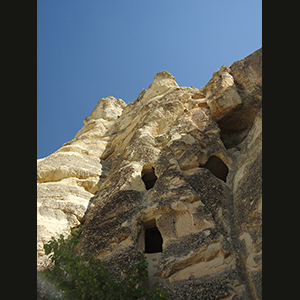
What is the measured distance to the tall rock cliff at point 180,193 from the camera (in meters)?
7.43

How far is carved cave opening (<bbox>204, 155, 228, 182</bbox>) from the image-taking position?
1118 cm

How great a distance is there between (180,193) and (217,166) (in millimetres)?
2616

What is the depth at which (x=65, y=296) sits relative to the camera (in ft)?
23.2

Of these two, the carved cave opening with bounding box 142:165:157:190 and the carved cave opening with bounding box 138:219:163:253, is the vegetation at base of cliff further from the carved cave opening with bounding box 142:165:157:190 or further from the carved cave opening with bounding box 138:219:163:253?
the carved cave opening with bounding box 142:165:157:190

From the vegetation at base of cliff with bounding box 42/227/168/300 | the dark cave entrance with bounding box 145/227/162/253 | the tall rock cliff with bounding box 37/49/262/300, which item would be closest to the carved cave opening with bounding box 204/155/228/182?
the tall rock cliff with bounding box 37/49/262/300

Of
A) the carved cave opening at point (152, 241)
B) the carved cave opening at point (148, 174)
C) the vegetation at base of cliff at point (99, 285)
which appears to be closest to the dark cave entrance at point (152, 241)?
the carved cave opening at point (152, 241)

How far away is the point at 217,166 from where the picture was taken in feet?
37.0

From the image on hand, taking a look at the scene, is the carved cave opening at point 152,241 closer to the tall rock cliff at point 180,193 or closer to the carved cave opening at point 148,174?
the tall rock cliff at point 180,193

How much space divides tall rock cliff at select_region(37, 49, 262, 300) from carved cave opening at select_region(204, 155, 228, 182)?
1.3 inches

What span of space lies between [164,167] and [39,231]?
4.19m

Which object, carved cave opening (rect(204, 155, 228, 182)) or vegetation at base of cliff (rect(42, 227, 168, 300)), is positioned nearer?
vegetation at base of cliff (rect(42, 227, 168, 300))

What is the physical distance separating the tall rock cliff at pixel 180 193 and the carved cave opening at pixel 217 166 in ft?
0.11

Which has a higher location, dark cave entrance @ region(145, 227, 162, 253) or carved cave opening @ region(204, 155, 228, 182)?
carved cave opening @ region(204, 155, 228, 182)

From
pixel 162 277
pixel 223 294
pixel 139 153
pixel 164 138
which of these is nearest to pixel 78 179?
pixel 139 153
